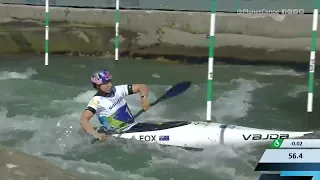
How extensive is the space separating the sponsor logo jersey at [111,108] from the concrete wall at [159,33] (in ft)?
18.1

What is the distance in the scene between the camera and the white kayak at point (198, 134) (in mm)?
5543

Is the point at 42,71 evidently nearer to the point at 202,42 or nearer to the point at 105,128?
the point at 202,42

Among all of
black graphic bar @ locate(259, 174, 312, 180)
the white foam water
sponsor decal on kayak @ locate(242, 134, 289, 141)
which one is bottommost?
sponsor decal on kayak @ locate(242, 134, 289, 141)

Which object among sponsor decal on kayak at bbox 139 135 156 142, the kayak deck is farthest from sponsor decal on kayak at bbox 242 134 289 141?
sponsor decal on kayak at bbox 139 135 156 142

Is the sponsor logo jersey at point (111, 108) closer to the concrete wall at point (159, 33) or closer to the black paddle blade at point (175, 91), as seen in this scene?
the black paddle blade at point (175, 91)

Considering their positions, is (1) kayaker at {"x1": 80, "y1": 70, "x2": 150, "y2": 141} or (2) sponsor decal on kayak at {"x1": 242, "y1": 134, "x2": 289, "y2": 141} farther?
(1) kayaker at {"x1": 80, "y1": 70, "x2": 150, "y2": 141}

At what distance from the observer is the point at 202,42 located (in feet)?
37.1

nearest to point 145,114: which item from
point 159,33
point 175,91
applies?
point 175,91

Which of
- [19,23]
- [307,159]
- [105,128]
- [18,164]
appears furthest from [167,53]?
[307,159]

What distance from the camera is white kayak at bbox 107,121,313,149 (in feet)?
18.2

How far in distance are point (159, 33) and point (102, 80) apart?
5912 millimetres

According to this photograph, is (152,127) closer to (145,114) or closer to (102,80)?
(102,80)

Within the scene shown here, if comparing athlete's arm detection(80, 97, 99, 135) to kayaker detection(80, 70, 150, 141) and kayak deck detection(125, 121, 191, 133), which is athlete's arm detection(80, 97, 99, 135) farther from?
kayak deck detection(125, 121, 191, 133)

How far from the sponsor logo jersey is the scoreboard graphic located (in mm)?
2920
